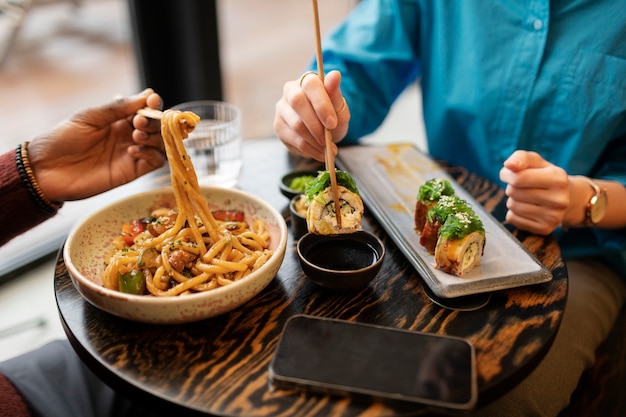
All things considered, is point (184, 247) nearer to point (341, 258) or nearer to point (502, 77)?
point (341, 258)

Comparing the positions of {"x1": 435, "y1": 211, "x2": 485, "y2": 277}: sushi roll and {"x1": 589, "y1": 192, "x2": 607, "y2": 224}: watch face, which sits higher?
{"x1": 435, "y1": 211, "x2": 485, "y2": 277}: sushi roll

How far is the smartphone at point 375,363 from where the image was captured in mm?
994

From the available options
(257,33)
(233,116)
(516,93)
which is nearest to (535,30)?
(516,93)

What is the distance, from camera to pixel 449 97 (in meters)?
2.01

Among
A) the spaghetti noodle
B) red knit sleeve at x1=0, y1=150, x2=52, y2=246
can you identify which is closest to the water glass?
the spaghetti noodle

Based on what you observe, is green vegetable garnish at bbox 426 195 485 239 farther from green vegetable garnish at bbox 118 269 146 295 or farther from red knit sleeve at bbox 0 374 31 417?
red knit sleeve at bbox 0 374 31 417

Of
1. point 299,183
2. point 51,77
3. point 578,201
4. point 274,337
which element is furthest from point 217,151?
point 51,77

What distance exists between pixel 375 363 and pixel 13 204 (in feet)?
3.45

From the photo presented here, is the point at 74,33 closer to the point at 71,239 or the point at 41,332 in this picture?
the point at 41,332

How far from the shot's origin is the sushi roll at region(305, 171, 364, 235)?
1.36 m

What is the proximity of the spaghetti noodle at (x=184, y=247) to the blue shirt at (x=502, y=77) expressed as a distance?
803 mm

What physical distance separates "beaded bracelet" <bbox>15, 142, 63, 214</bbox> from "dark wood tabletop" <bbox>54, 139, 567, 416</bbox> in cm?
22

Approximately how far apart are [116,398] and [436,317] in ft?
2.93

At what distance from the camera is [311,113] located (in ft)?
4.69
